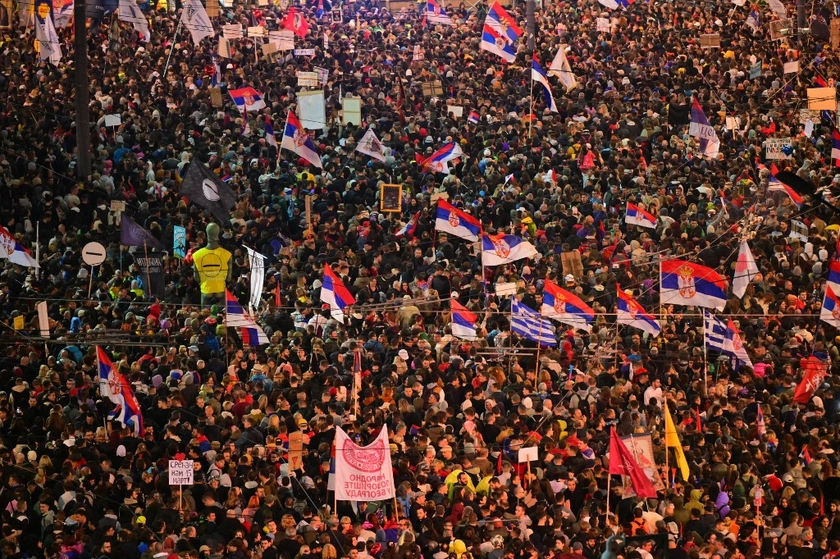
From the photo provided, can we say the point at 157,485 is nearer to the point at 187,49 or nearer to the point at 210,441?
the point at 210,441

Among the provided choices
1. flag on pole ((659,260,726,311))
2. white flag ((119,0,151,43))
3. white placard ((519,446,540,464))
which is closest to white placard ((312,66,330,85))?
white flag ((119,0,151,43))

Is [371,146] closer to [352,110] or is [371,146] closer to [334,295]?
[352,110]

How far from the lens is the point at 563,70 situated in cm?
3200

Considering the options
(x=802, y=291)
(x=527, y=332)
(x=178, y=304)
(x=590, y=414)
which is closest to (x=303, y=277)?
(x=178, y=304)

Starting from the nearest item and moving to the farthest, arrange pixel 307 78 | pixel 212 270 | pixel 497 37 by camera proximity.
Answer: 1. pixel 212 270
2. pixel 307 78
3. pixel 497 37

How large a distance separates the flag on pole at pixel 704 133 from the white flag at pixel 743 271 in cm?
600

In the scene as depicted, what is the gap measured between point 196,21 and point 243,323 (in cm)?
1326

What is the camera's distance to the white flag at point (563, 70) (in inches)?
A: 1255

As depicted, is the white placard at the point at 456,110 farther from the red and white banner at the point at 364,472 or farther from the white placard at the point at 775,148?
the red and white banner at the point at 364,472

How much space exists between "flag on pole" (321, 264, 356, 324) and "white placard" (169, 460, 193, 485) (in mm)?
5022

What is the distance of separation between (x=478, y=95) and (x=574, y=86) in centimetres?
187

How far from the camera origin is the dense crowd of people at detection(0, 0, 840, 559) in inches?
660

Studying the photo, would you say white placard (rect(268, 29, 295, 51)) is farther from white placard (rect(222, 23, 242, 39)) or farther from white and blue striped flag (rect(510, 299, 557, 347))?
white and blue striped flag (rect(510, 299, 557, 347))

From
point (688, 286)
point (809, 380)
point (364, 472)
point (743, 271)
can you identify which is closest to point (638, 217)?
point (743, 271)
